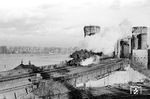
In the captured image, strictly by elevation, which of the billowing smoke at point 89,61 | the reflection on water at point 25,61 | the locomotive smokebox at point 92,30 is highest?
the locomotive smokebox at point 92,30

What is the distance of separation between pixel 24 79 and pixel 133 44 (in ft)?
112

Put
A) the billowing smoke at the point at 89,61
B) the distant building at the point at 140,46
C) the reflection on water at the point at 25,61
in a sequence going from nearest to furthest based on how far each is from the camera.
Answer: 1. the billowing smoke at the point at 89,61
2. the distant building at the point at 140,46
3. the reflection on water at the point at 25,61

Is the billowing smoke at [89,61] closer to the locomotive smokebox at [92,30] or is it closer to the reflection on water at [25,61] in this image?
the locomotive smokebox at [92,30]

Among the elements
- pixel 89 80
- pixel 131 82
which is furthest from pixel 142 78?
pixel 89 80

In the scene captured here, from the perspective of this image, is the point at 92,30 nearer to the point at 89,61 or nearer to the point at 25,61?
the point at 89,61

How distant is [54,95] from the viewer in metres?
20.7

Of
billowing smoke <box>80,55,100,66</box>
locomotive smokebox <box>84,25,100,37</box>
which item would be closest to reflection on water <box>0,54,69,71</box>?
locomotive smokebox <box>84,25,100,37</box>

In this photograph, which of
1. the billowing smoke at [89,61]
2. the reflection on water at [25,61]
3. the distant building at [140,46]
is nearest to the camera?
the billowing smoke at [89,61]

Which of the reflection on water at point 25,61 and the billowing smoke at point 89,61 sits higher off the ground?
the billowing smoke at point 89,61

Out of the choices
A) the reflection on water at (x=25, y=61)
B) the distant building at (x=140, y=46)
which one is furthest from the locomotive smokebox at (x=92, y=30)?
the reflection on water at (x=25, y=61)

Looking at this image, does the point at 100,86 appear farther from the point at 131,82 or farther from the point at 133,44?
the point at 133,44

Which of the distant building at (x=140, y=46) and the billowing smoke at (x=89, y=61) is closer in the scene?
the billowing smoke at (x=89, y=61)

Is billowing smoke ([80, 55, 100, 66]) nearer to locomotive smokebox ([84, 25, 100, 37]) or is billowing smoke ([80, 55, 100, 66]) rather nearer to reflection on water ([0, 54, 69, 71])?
locomotive smokebox ([84, 25, 100, 37])

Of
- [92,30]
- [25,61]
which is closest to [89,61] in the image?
[92,30]
